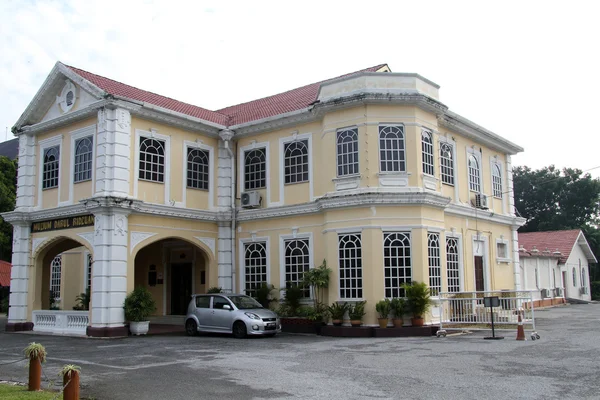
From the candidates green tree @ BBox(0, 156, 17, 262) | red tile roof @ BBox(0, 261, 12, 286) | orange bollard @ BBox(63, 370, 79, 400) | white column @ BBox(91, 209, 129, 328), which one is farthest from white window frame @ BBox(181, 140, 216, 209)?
green tree @ BBox(0, 156, 17, 262)

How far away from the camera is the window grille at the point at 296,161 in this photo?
64.7 ft

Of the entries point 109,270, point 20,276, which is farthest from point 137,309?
point 20,276

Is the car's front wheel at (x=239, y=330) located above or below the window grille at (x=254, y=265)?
below

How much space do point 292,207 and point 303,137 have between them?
239 cm

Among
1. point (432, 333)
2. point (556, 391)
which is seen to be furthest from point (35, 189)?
point (556, 391)

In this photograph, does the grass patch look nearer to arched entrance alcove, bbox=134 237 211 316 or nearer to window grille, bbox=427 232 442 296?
window grille, bbox=427 232 442 296

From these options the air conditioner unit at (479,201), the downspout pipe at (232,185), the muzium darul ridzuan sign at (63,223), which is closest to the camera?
the muzium darul ridzuan sign at (63,223)

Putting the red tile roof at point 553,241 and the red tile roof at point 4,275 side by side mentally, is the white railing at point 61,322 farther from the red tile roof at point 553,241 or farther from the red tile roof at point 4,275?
the red tile roof at point 553,241

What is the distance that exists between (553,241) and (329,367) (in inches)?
1253

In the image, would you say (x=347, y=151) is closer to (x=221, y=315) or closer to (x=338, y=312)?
(x=338, y=312)

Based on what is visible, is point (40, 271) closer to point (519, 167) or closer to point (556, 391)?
point (556, 391)

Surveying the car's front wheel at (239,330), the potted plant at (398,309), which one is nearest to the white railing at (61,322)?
the car's front wheel at (239,330)

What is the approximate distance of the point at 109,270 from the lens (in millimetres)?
17250

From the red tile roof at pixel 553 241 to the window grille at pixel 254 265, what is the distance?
21687 millimetres
